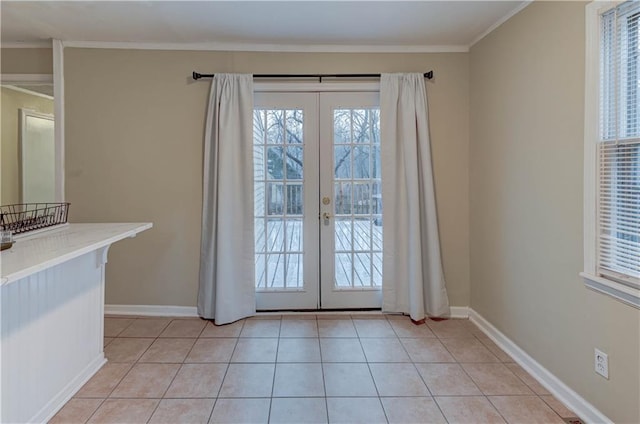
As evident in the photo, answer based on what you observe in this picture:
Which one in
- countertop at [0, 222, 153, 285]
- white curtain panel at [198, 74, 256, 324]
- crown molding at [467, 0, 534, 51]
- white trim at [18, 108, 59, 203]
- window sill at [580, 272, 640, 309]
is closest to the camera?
countertop at [0, 222, 153, 285]

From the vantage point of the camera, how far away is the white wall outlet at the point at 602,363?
5.70 ft

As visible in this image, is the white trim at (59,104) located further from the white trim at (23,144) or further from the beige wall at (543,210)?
the beige wall at (543,210)

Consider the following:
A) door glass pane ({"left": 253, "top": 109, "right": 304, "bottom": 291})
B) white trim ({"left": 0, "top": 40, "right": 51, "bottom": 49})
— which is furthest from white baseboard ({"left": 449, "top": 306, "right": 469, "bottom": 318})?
white trim ({"left": 0, "top": 40, "right": 51, "bottom": 49})

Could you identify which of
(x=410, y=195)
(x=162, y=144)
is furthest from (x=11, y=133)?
(x=410, y=195)

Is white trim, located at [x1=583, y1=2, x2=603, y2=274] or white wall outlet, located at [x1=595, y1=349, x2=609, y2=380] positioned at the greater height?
white trim, located at [x1=583, y1=2, x2=603, y2=274]

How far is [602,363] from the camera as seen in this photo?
1.76m

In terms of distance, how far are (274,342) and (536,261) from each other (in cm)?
193

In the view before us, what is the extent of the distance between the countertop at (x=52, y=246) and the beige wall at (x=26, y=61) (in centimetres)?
190

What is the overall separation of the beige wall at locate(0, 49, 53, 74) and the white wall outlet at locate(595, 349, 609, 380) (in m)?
4.54

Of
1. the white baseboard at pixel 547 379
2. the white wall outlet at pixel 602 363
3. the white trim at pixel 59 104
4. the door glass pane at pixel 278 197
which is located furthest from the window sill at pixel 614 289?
the white trim at pixel 59 104

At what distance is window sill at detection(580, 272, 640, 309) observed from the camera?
5.20ft

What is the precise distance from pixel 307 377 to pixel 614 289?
1.73 meters

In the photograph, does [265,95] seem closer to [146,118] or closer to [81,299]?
[146,118]

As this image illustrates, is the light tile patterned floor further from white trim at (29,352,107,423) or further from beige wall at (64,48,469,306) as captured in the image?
beige wall at (64,48,469,306)
